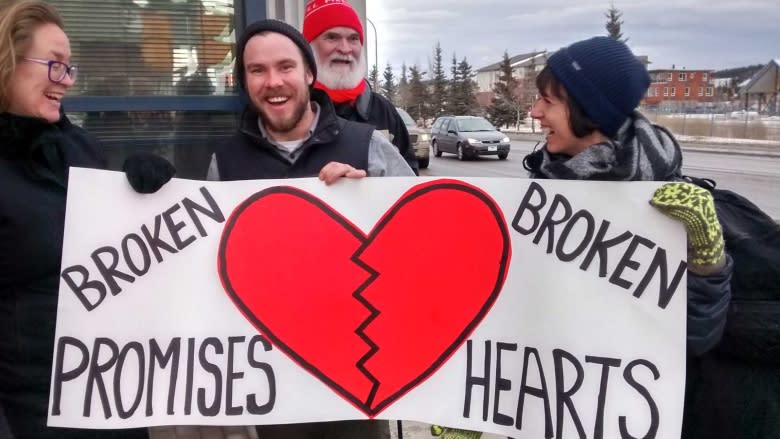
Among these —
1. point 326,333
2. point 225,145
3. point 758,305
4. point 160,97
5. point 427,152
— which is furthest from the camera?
point 427,152

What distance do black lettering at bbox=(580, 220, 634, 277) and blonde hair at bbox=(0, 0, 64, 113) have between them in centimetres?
152

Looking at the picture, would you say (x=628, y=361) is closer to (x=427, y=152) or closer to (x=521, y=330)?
(x=521, y=330)

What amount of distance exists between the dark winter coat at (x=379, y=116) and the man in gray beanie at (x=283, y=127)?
0.76 m

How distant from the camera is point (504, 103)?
164 ft

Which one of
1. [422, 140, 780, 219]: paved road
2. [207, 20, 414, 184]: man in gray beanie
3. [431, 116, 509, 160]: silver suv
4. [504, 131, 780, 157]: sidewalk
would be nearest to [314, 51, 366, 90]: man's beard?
[207, 20, 414, 184]: man in gray beanie

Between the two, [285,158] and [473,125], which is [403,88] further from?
[285,158]

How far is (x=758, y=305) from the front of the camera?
4.97ft

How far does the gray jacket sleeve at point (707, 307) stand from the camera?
148cm

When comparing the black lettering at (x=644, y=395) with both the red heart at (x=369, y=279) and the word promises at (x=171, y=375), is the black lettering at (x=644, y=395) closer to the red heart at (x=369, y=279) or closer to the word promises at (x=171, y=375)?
the red heart at (x=369, y=279)

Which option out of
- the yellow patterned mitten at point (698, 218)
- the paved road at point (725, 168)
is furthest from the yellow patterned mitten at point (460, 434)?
the paved road at point (725, 168)

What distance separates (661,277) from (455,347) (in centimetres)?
55

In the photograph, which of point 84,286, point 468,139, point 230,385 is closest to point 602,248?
point 230,385

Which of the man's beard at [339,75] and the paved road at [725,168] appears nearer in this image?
the man's beard at [339,75]

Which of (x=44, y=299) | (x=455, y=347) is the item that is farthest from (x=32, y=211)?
(x=455, y=347)
